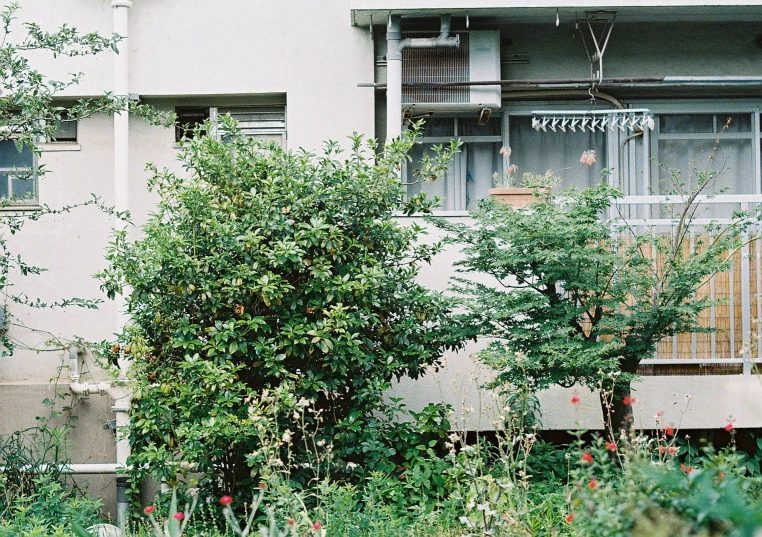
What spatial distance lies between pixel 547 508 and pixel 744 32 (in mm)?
5553

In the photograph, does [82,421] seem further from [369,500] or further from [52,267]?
[369,500]

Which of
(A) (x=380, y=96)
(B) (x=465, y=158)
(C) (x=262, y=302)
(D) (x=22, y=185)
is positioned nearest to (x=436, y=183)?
(B) (x=465, y=158)

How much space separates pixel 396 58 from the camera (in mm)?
A: 7652

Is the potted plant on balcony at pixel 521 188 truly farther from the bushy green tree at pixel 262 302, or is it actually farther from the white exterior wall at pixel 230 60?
the white exterior wall at pixel 230 60

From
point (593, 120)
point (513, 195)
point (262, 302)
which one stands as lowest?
point (262, 302)

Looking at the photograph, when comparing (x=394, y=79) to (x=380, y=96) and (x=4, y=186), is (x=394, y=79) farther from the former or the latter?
(x=4, y=186)

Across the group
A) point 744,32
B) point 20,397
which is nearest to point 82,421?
point 20,397

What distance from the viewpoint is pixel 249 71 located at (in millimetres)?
8031

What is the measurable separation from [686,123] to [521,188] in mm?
2245

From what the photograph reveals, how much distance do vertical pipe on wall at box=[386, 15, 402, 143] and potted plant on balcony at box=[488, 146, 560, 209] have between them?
1.01 meters

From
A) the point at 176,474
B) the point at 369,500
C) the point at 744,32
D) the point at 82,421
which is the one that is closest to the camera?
the point at 369,500

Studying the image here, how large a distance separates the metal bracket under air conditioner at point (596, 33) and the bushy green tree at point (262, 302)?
276 cm

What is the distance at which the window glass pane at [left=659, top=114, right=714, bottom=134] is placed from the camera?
862cm

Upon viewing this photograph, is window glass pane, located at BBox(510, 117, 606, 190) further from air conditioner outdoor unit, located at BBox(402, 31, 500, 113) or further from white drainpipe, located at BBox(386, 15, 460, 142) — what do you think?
white drainpipe, located at BBox(386, 15, 460, 142)
